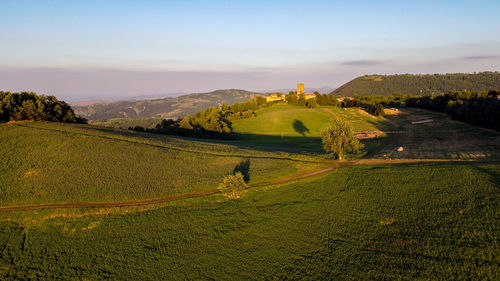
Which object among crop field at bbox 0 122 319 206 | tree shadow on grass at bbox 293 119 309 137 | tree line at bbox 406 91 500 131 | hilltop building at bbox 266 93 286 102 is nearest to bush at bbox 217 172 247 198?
crop field at bbox 0 122 319 206

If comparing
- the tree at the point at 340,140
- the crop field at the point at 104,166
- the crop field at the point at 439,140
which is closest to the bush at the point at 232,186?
the crop field at the point at 104,166

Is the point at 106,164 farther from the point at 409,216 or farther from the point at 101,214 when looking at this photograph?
the point at 409,216

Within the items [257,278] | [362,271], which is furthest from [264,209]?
[362,271]

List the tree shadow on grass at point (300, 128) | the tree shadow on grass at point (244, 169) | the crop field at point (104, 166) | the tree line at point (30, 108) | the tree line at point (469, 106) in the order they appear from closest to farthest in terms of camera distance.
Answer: the crop field at point (104, 166) → the tree shadow on grass at point (244, 169) → the tree line at point (30, 108) → the tree line at point (469, 106) → the tree shadow on grass at point (300, 128)

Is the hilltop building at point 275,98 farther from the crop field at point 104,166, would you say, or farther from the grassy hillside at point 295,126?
the crop field at point 104,166

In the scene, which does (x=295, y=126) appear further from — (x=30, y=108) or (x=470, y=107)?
(x=30, y=108)

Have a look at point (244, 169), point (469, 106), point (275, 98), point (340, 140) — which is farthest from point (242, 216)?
point (275, 98)
